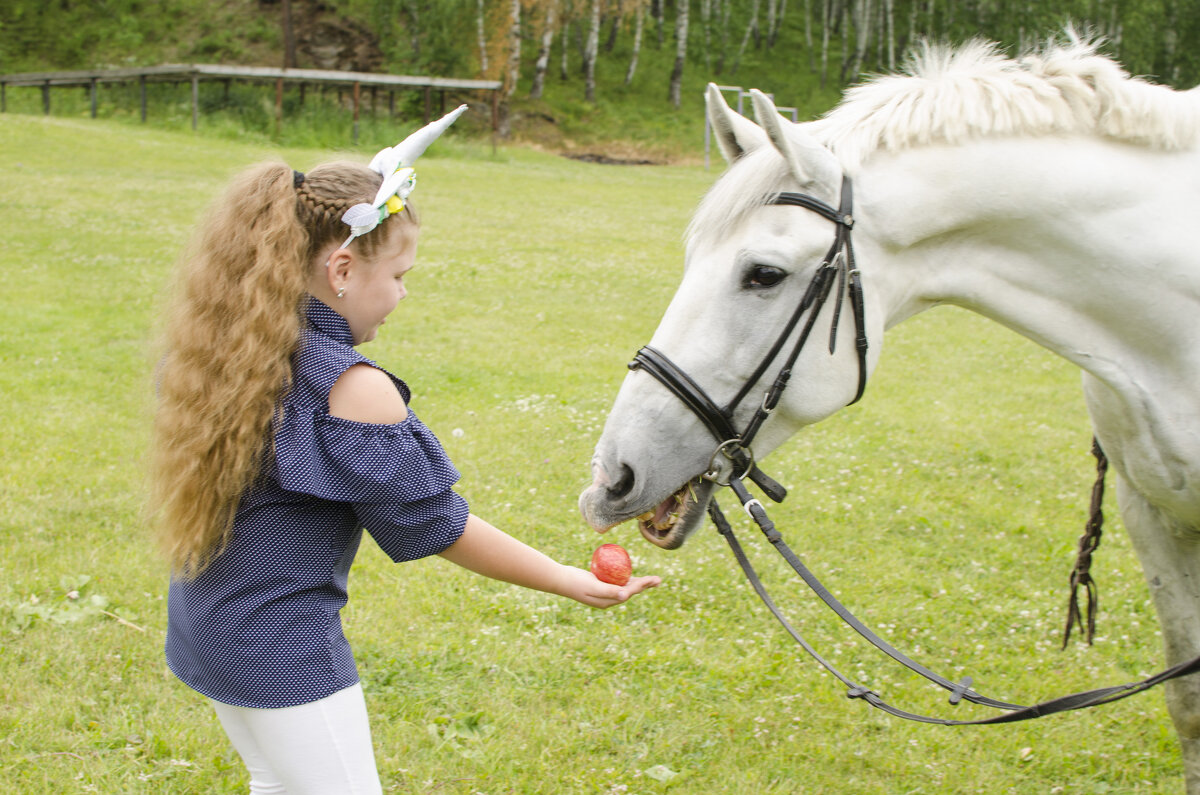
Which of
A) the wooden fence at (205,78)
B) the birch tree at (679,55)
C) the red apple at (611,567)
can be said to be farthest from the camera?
the birch tree at (679,55)

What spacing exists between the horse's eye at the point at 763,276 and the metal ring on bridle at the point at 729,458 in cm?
40

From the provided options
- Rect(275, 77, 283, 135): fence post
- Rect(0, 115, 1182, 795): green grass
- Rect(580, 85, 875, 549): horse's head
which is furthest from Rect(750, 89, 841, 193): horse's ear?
Rect(275, 77, 283, 135): fence post

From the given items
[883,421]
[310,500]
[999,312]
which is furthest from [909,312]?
[883,421]

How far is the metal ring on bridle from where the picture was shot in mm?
2426

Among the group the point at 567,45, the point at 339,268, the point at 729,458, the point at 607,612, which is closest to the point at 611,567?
the point at 729,458

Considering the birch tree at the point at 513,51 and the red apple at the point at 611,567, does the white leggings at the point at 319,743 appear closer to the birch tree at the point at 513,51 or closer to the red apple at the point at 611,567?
the red apple at the point at 611,567

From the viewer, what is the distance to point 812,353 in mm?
2414

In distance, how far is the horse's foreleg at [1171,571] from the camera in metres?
2.90

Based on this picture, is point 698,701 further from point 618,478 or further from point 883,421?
point 883,421

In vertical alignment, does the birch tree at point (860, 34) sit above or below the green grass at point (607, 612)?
above

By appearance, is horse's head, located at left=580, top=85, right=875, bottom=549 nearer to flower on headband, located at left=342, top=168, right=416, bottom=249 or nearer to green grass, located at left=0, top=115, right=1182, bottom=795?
flower on headband, located at left=342, top=168, right=416, bottom=249

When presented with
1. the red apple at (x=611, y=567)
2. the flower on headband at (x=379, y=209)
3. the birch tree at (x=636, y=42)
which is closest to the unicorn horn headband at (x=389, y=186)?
the flower on headband at (x=379, y=209)

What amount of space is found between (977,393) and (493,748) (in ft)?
21.9

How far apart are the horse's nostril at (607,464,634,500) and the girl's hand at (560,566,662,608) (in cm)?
23
